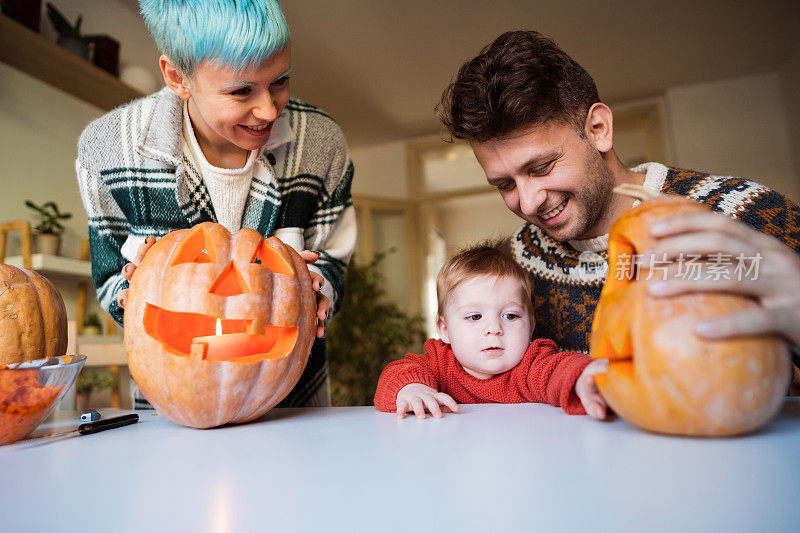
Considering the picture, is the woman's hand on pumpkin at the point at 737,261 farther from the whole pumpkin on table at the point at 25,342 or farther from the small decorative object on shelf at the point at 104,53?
the small decorative object on shelf at the point at 104,53

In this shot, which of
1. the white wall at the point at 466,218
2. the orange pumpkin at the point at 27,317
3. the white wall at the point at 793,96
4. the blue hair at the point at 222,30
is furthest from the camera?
the white wall at the point at 466,218

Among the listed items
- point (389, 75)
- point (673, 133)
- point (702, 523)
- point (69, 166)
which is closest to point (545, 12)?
point (389, 75)

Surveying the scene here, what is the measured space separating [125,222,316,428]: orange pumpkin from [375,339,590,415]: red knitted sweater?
23 cm

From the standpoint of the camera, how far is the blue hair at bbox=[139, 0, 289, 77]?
983 millimetres

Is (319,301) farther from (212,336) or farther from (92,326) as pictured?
(92,326)

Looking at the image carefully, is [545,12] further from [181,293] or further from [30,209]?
[181,293]

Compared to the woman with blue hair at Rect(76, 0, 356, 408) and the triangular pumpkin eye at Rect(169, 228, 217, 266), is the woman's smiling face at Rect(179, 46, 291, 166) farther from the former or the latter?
the triangular pumpkin eye at Rect(169, 228, 217, 266)

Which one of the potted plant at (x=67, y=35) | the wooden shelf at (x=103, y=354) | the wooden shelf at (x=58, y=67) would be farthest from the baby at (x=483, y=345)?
the potted plant at (x=67, y=35)

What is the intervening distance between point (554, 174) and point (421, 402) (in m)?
0.65

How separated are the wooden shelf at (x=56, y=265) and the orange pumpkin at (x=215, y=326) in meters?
2.34

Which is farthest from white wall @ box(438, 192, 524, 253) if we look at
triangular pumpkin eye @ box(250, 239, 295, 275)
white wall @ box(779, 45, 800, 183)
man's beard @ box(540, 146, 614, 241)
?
triangular pumpkin eye @ box(250, 239, 295, 275)

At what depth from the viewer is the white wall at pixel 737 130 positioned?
4.98 m

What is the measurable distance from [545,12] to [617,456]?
4250mm

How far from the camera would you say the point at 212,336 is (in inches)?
31.8
